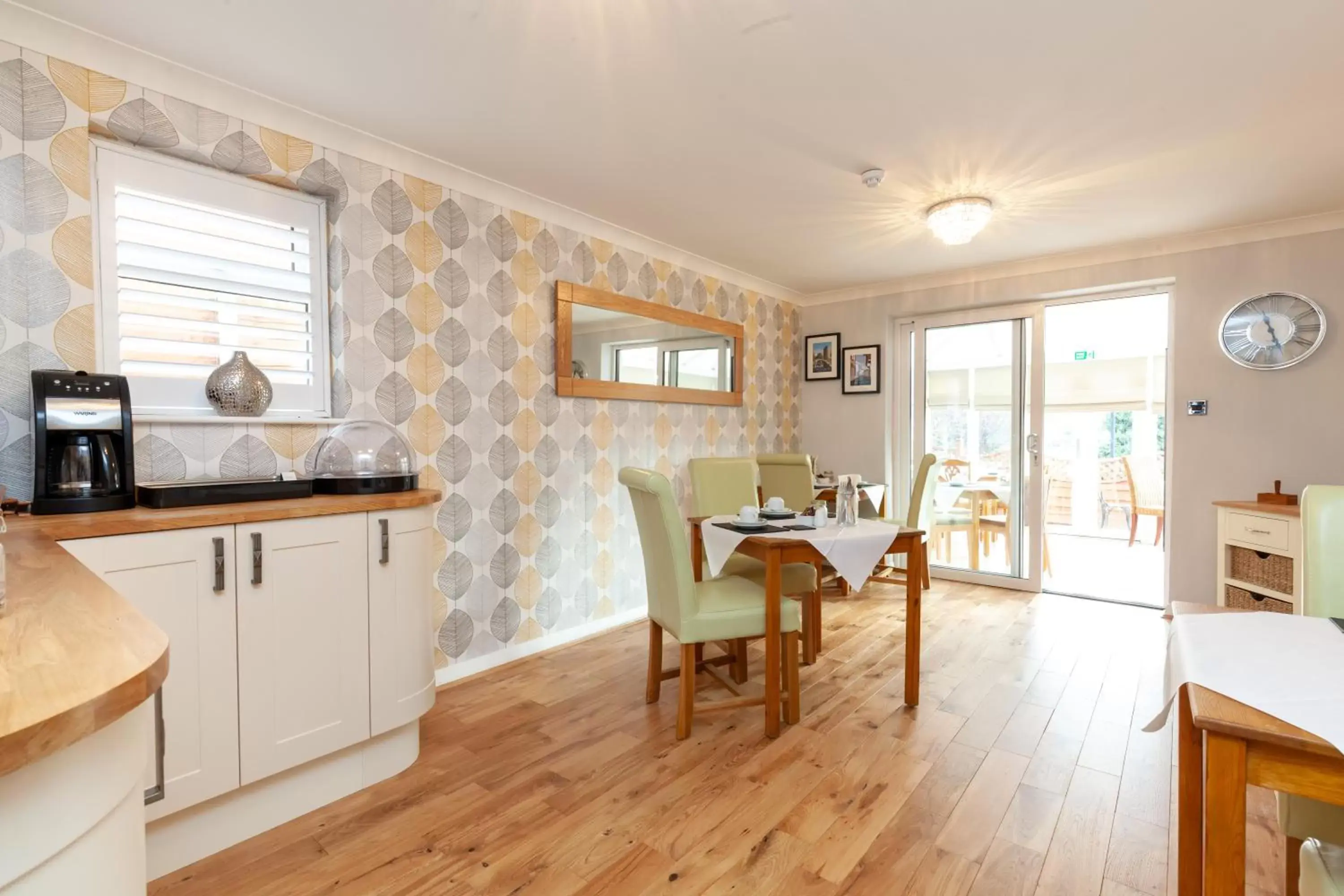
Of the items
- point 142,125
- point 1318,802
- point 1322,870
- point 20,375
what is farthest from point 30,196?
point 1318,802

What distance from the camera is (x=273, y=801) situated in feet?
6.19

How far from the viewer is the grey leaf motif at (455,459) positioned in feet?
9.49

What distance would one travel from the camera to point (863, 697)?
9.04 feet

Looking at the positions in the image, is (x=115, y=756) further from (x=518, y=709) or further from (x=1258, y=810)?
(x=1258, y=810)

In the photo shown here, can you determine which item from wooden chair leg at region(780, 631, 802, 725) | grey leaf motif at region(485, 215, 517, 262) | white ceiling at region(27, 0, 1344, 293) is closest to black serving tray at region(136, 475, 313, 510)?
white ceiling at region(27, 0, 1344, 293)

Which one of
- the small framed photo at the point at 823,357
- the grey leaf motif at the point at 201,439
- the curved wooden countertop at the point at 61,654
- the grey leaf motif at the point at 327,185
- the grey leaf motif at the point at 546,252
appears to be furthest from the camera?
the small framed photo at the point at 823,357

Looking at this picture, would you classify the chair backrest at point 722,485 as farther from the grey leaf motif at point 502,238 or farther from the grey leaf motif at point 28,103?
the grey leaf motif at point 28,103

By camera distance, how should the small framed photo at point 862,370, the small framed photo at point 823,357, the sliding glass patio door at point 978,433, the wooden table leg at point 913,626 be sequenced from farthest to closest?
1. the small framed photo at point 823,357
2. the small framed photo at point 862,370
3. the sliding glass patio door at point 978,433
4. the wooden table leg at point 913,626

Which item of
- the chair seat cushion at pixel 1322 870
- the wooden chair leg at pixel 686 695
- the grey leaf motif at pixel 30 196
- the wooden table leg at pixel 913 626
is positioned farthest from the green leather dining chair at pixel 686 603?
the grey leaf motif at pixel 30 196

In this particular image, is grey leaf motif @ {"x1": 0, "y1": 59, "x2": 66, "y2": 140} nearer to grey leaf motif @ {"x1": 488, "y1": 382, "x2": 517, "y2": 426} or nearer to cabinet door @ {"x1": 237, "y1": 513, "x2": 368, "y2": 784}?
cabinet door @ {"x1": 237, "y1": 513, "x2": 368, "y2": 784}

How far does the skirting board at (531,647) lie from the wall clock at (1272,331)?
378 centimetres

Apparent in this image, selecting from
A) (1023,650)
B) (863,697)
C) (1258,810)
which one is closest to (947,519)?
(1023,650)

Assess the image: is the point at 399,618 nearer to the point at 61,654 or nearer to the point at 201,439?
the point at 201,439

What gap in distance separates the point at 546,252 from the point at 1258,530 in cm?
398
